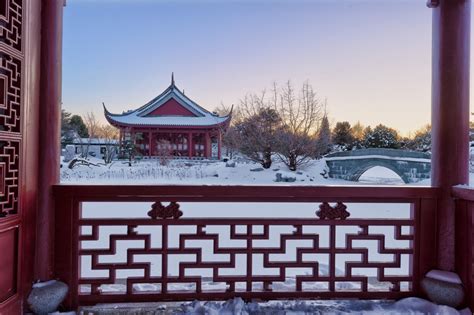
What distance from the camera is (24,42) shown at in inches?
54.8

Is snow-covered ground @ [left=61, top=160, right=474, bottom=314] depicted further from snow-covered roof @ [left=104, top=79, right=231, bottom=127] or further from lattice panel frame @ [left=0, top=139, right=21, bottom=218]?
snow-covered roof @ [left=104, top=79, right=231, bottom=127]

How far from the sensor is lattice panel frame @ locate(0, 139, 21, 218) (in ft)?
4.25

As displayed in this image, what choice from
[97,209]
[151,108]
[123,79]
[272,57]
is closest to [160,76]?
[123,79]

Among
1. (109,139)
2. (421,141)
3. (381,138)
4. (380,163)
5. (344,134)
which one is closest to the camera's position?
(421,141)

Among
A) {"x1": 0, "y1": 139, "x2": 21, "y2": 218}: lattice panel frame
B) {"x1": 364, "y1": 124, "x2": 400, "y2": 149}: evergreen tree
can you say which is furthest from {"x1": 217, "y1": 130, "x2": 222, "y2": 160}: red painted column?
{"x1": 0, "y1": 139, "x2": 21, "y2": 218}: lattice panel frame

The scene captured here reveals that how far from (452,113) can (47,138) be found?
2088 mm

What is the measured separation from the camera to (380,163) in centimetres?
1016

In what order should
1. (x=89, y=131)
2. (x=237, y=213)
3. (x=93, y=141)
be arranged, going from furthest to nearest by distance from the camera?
(x=93, y=141) → (x=89, y=131) → (x=237, y=213)

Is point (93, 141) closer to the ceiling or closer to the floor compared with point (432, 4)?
closer to the floor

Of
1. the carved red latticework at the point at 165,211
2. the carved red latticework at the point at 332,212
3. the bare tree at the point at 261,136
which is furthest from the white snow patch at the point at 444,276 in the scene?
the bare tree at the point at 261,136

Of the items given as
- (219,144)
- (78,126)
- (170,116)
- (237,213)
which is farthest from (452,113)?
(170,116)

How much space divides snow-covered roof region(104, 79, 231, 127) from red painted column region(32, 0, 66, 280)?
11346 millimetres

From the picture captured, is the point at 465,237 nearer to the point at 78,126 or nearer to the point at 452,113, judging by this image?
the point at 452,113

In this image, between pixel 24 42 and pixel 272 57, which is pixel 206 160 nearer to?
pixel 272 57
